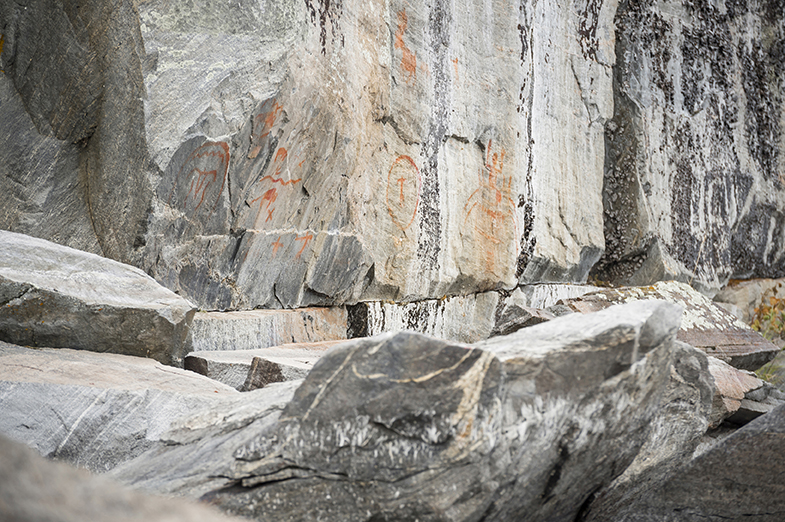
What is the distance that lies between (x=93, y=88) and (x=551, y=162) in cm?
472

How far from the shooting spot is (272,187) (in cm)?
404

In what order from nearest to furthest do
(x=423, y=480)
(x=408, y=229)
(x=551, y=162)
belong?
1. (x=423, y=480)
2. (x=408, y=229)
3. (x=551, y=162)

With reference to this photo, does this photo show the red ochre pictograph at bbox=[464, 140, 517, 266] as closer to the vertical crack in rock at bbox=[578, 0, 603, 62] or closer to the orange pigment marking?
the vertical crack in rock at bbox=[578, 0, 603, 62]

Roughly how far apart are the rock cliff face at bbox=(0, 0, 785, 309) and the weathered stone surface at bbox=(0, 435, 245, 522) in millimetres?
2694

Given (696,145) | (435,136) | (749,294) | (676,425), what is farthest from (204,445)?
(749,294)

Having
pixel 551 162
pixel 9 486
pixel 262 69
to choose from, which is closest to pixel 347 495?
pixel 9 486

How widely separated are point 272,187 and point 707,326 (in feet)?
12.1

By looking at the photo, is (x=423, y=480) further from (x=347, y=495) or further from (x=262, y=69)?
(x=262, y=69)

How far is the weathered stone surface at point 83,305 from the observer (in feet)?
8.73

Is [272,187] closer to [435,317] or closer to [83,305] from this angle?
[83,305]

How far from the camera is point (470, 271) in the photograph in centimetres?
591

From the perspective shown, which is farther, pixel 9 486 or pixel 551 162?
pixel 551 162

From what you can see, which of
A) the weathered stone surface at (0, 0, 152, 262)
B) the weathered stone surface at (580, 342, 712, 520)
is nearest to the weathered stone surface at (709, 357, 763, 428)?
the weathered stone surface at (580, 342, 712, 520)

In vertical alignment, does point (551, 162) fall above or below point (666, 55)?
below
